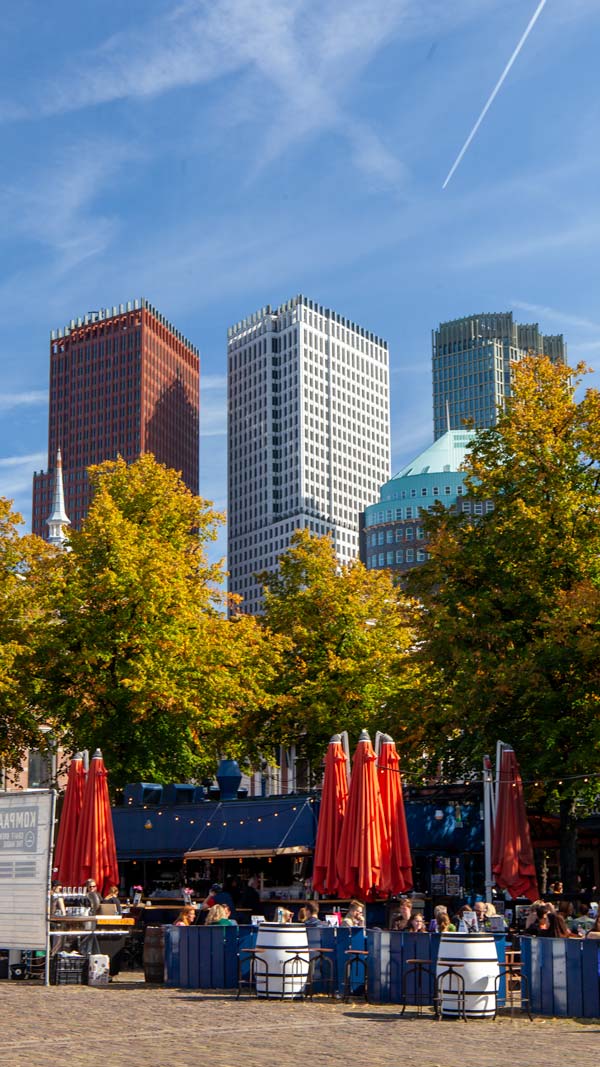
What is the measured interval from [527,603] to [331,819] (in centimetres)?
812

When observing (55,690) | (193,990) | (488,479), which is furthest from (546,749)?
(55,690)

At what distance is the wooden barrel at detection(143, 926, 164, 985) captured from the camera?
23078 mm

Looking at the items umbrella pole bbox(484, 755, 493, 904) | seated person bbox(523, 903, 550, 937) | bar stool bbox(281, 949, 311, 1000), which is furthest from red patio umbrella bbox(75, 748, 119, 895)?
seated person bbox(523, 903, 550, 937)

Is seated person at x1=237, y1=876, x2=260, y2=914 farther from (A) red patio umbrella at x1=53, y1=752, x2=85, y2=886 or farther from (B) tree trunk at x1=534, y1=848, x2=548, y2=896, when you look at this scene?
(B) tree trunk at x1=534, y1=848, x2=548, y2=896

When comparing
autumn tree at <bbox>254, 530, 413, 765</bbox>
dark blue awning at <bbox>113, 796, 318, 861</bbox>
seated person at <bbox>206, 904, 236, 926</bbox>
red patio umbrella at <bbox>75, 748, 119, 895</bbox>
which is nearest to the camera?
seated person at <bbox>206, 904, 236, 926</bbox>

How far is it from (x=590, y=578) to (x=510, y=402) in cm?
536

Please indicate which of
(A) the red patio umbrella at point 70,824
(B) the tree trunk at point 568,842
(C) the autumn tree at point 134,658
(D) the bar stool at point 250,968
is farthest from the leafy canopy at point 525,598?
(D) the bar stool at point 250,968

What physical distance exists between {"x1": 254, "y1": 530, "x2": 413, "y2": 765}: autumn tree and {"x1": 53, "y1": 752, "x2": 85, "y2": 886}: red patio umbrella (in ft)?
42.3

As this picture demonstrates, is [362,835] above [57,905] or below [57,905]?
above

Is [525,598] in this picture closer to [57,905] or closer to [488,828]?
[488,828]

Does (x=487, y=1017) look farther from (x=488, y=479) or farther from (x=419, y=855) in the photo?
(x=488, y=479)

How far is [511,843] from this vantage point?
2538 centimetres

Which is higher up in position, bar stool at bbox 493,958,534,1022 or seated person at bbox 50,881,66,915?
seated person at bbox 50,881,66,915

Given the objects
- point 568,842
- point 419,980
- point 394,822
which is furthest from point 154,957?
point 568,842
